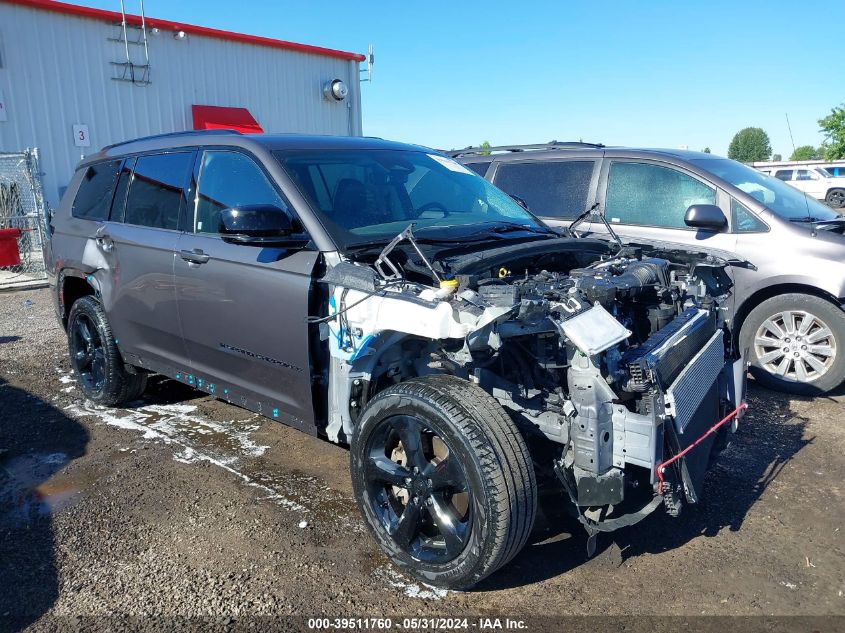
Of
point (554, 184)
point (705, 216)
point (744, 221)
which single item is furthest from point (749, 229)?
point (554, 184)

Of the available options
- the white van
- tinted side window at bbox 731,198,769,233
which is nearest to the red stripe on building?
tinted side window at bbox 731,198,769,233

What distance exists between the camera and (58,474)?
13.6 ft

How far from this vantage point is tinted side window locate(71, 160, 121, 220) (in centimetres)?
502

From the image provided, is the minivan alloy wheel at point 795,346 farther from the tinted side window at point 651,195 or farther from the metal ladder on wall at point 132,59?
the metal ladder on wall at point 132,59

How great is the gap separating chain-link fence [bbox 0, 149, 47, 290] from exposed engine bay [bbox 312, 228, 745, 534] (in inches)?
421

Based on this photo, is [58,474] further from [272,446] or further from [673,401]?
[673,401]

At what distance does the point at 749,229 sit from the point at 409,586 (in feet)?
13.5

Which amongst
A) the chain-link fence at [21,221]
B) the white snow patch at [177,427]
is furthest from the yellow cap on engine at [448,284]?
the chain-link fence at [21,221]

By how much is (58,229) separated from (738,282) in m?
5.49

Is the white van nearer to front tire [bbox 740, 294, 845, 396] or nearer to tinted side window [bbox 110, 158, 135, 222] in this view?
front tire [bbox 740, 294, 845, 396]

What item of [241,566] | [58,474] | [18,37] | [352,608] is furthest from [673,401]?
[18,37]

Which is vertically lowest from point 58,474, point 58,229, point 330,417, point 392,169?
point 58,474

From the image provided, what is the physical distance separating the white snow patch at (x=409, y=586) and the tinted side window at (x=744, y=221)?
13.2 ft

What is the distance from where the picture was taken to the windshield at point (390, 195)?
353 cm
